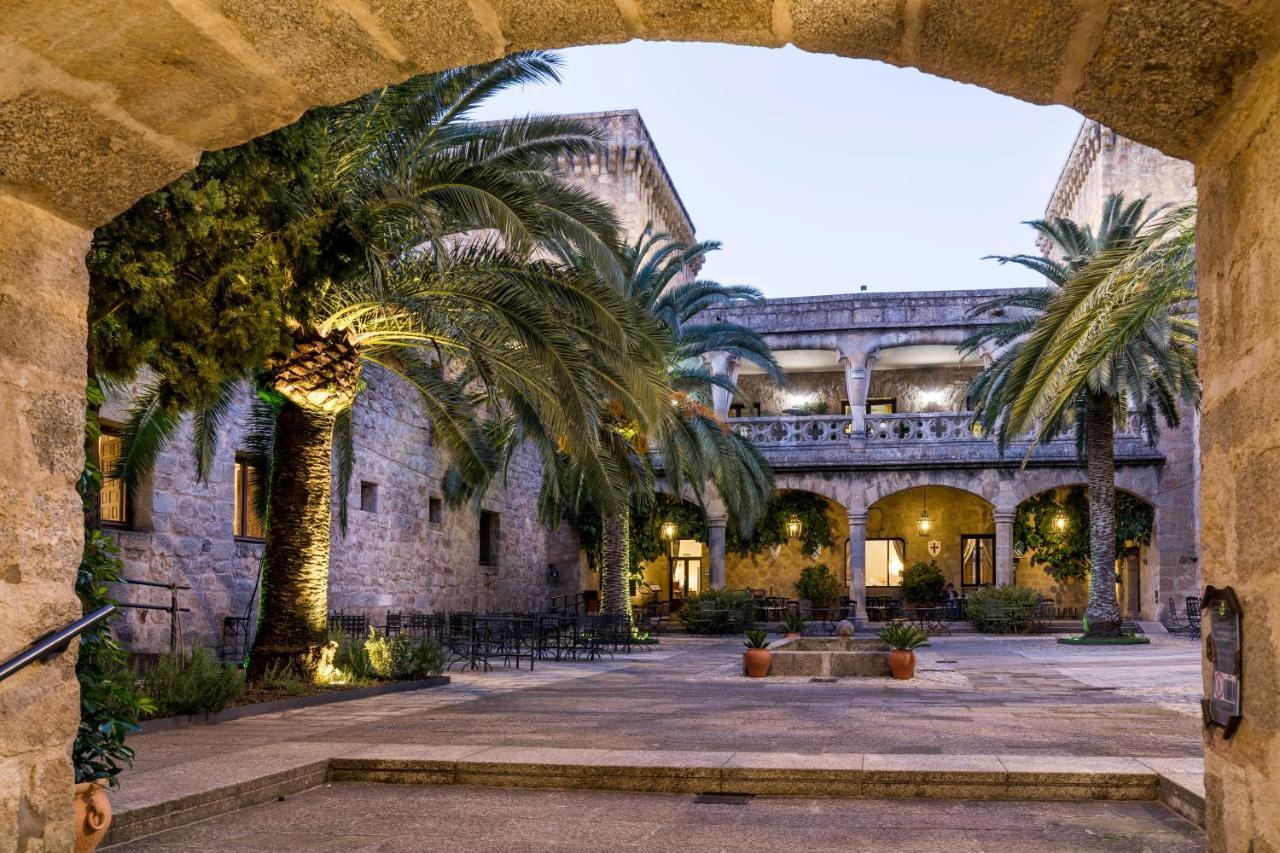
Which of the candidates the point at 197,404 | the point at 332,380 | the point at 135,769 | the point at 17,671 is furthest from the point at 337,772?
the point at 332,380

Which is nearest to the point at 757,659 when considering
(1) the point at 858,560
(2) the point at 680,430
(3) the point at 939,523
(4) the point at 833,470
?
(2) the point at 680,430

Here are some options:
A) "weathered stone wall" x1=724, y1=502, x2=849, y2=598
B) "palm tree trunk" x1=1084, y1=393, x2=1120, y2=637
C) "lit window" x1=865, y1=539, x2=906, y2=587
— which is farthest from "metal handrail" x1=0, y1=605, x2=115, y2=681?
"lit window" x1=865, y1=539, x2=906, y2=587

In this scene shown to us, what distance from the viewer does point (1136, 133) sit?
321 centimetres

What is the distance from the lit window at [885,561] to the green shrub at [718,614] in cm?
720

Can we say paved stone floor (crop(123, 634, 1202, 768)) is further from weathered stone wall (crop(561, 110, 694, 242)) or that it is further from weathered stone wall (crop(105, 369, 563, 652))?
weathered stone wall (crop(561, 110, 694, 242))

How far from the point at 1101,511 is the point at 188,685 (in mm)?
16882

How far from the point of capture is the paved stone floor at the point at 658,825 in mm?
5273

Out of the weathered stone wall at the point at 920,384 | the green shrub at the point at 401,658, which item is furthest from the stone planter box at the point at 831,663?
the weathered stone wall at the point at 920,384

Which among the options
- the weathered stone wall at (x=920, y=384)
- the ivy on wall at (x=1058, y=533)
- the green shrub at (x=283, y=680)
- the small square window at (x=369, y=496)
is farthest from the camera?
the weathered stone wall at (x=920, y=384)

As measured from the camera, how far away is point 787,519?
97.6ft

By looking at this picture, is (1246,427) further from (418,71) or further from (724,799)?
(724,799)

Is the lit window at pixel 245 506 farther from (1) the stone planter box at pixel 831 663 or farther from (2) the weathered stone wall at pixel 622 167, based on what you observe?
(2) the weathered stone wall at pixel 622 167

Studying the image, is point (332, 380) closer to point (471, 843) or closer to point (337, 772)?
point (337, 772)

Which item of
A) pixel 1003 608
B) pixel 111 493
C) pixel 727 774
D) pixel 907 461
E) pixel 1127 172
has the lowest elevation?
pixel 1003 608
